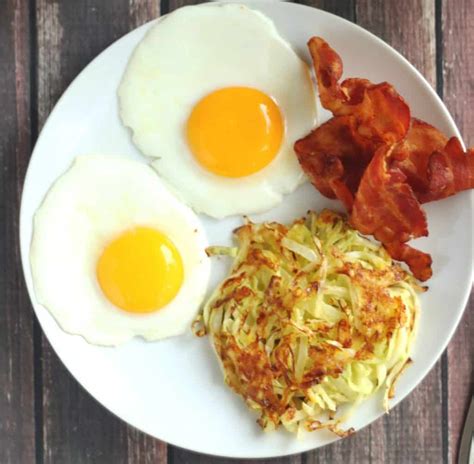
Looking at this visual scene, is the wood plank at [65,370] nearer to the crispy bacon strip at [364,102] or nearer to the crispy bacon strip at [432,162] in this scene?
the crispy bacon strip at [364,102]

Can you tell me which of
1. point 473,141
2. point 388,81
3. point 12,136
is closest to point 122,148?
point 12,136

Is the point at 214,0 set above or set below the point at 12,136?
above

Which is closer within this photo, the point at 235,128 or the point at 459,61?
the point at 235,128

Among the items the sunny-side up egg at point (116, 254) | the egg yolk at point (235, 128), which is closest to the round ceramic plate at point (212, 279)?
the sunny-side up egg at point (116, 254)

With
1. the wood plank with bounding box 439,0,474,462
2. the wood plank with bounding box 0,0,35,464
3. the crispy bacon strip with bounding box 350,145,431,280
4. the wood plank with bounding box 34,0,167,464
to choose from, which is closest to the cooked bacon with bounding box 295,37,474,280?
the crispy bacon strip with bounding box 350,145,431,280

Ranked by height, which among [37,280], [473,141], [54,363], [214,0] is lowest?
[54,363]

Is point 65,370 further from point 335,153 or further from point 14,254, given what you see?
point 335,153

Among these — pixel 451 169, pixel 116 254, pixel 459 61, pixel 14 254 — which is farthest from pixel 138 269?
pixel 459 61

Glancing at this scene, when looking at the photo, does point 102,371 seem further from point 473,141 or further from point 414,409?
point 473,141
